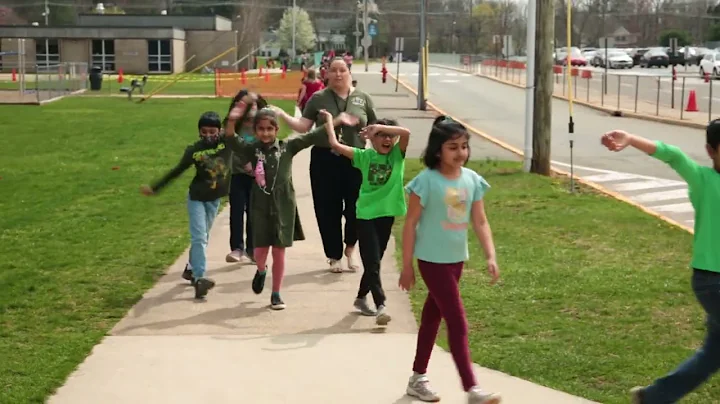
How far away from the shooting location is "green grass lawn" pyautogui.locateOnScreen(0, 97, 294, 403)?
669 centimetres

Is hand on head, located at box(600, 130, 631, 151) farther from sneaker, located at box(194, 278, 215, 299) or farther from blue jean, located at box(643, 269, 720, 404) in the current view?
sneaker, located at box(194, 278, 215, 299)

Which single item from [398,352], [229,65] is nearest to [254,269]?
[398,352]

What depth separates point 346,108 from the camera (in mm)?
8555

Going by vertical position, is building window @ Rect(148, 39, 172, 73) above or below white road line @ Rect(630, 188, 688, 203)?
above

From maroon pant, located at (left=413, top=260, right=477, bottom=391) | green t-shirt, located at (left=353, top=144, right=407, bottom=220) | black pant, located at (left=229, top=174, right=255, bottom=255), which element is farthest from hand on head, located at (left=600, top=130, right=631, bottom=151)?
black pant, located at (left=229, top=174, right=255, bottom=255)

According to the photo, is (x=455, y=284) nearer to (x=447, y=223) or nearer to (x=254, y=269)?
(x=447, y=223)

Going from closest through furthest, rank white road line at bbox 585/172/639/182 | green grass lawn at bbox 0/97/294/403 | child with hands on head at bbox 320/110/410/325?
green grass lawn at bbox 0/97/294/403
child with hands on head at bbox 320/110/410/325
white road line at bbox 585/172/639/182

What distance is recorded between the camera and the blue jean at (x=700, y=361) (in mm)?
4855

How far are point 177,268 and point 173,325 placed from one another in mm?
2028

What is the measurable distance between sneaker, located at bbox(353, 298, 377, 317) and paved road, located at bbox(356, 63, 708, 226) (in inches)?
238

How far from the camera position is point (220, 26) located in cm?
9738

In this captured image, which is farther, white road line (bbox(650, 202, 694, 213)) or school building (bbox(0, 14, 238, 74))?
school building (bbox(0, 14, 238, 74))

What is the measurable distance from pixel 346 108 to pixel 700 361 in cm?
424

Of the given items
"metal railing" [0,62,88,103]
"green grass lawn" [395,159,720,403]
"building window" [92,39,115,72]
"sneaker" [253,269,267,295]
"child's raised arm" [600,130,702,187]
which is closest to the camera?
"child's raised arm" [600,130,702,187]
